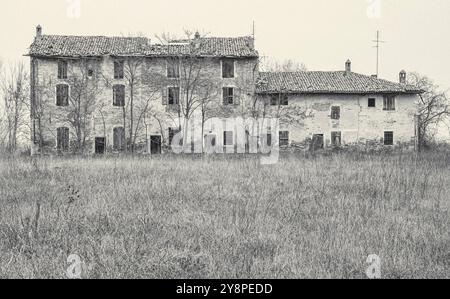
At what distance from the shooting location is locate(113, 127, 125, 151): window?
3119cm

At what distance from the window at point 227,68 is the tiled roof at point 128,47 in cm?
52

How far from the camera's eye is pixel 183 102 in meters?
31.4

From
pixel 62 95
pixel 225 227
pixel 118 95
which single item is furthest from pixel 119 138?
pixel 225 227

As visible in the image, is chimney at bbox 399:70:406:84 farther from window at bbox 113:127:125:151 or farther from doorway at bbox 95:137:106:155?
doorway at bbox 95:137:106:155

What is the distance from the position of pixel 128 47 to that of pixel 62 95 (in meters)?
5.05

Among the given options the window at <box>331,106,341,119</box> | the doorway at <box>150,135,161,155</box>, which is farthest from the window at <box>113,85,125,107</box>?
the window at <box>331,106,341,119</box>

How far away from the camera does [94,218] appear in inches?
265

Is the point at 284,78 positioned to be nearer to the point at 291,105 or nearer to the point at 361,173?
the point at 291,105

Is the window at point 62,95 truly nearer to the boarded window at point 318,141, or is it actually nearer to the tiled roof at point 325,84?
the tiled roof at point 325,84

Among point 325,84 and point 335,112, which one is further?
point 325,84

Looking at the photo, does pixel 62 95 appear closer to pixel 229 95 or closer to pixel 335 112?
pixel 229 95

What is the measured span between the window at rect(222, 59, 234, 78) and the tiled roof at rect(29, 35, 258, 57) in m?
0.52
